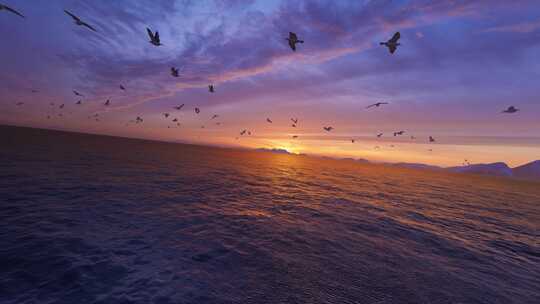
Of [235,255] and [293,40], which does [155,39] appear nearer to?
[293,40]

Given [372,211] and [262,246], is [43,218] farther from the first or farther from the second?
[372,211]

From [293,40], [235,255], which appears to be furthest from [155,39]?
[235,255]

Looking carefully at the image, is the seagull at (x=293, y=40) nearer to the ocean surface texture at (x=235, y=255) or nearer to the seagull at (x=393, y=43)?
the seagull at (x=393, y=43)

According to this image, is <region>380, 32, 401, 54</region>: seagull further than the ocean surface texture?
Yes

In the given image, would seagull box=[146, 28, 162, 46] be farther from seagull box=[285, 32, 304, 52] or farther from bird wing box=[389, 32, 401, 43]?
bird wing box=[389, 32, 401, 43]

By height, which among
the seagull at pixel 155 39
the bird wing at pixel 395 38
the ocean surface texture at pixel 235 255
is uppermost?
the bird wing at pixel 395 38

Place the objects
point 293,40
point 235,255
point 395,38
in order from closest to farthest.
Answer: point 235,255 < point 293,40 < point 395,38

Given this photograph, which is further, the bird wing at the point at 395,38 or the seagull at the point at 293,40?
the bird wing at the point at 395,38

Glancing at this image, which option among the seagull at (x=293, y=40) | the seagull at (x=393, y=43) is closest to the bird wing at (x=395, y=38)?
the seagull at (x=393, y=43)

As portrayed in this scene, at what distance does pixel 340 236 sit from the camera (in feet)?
41.8

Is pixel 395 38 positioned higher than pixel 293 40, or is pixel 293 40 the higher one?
pixel 395 38

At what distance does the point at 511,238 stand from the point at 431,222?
453 centimetres

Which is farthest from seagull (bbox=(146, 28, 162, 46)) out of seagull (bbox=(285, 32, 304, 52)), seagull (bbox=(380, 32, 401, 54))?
seagull (bbox=(380, 32, 401, 54))

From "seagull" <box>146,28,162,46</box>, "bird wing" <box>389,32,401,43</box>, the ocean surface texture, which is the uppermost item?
"bird wing" <box>389,32,401,43</box>
